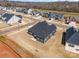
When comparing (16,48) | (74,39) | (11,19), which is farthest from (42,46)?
(11,19)

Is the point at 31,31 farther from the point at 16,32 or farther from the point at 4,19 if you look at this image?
the point at 4,19

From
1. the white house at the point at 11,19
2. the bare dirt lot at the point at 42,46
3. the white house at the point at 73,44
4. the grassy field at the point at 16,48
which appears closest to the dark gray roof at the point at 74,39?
the white house at the point at 73,44

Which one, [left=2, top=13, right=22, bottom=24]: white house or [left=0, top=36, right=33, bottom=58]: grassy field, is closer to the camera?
[left=0, top=36, right=33, bottom=58]: grassy field

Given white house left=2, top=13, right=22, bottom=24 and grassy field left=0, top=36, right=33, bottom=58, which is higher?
grassy field left=0, top=36, right=33, bottom=58

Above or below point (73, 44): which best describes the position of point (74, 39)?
above

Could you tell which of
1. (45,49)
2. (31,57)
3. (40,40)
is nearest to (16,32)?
(40,40)

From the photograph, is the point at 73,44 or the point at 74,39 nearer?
the point at 73,44

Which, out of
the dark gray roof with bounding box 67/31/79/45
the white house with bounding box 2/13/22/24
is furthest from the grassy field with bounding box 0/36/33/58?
the white house with bounding box 2/13/22/24

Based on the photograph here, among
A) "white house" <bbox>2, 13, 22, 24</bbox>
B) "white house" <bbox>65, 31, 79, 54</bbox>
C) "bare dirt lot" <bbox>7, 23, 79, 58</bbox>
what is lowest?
"white house" <bbox>2, 13, 22, 24</bbox>

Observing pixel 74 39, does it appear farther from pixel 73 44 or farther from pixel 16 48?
pixel 16 48

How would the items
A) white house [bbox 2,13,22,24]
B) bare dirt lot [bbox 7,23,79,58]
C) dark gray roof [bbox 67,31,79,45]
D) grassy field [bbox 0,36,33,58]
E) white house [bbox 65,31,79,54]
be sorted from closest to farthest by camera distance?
1. grassy field [bbox 0,36,33,58]
2. bare dirt lot [bbox 7,23,79,58]
3. white house [bbox 65,31,79,54]
4. dark gray roof [bbox 67,31,79,45]
5. white house [bbox 2,13,22,24]

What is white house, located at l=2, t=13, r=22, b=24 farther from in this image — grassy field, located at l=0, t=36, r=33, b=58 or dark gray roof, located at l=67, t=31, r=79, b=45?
dark gray roof, located at l=67, t=31, r=79, b=45

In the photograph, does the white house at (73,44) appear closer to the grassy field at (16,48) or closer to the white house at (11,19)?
the grassy field at (16,48)

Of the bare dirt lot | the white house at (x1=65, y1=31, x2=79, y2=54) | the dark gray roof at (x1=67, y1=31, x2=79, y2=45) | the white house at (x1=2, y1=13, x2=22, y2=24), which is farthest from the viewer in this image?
the white house at (x1=2, y1=13, x2=22, y2=24)
